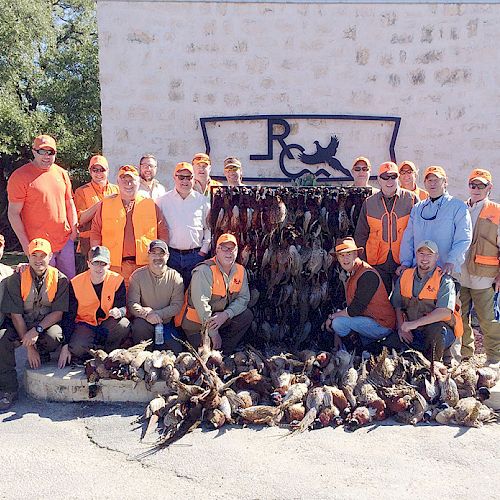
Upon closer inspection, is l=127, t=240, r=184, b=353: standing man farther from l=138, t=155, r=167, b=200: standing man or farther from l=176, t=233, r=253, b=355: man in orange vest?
l=138, t=155, r=167, b=200: standing man

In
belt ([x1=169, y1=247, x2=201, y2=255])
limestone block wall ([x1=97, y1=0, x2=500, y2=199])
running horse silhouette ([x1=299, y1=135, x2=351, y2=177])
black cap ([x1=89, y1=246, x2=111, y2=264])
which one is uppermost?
limestone block wall ([x1=97, y1=0, x2=500, y2=199])

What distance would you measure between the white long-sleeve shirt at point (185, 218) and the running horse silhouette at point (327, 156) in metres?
2.60

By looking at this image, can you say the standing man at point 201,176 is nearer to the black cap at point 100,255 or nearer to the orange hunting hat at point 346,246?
the black cap at point 100,255

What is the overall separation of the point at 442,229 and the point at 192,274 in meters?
2.34

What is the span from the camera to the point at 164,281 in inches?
232

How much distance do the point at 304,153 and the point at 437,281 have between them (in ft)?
11.3

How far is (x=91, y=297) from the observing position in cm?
578

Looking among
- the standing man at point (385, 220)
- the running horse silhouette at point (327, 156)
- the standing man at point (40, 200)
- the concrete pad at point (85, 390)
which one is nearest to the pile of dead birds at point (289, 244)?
the standing man at point (385, 220)

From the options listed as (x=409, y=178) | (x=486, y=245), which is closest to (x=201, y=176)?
(x=409, y=178)

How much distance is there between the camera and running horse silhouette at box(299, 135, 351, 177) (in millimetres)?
8570

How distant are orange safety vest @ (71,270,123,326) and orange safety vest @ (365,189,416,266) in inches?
96.7

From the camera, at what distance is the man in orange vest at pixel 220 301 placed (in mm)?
5840

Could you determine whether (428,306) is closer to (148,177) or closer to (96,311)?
(96,311)

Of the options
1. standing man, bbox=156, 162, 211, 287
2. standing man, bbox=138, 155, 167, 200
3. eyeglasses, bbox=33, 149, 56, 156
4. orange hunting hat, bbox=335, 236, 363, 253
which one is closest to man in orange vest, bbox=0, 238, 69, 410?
eyeglasses, bbox=33, 149, 56, 156
